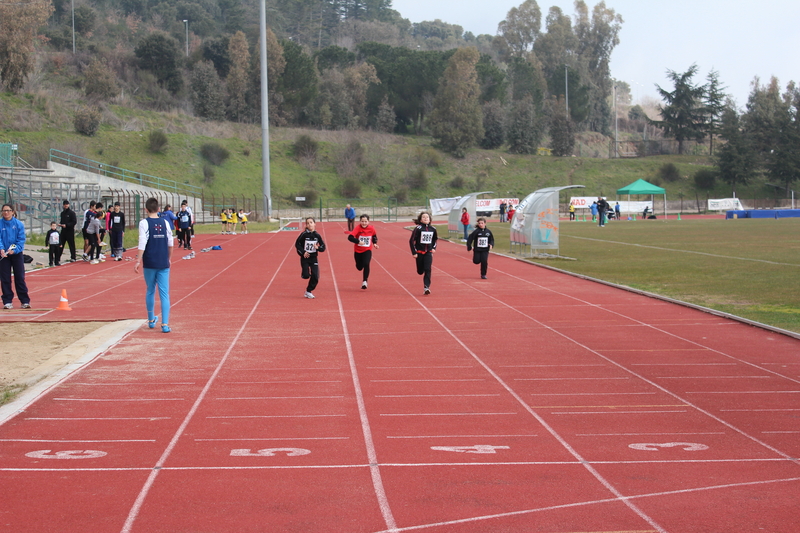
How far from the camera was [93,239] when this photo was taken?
23.8 meters

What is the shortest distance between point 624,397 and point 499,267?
49.2 feet

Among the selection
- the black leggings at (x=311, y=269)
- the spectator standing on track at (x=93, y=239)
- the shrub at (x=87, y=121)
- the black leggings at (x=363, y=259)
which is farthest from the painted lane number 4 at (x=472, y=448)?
the shrub at (x=87, y=121)

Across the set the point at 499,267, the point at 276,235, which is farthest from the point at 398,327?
the point at 276,235

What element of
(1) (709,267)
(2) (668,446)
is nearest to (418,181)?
(1) (709,267)

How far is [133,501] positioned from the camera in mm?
4941

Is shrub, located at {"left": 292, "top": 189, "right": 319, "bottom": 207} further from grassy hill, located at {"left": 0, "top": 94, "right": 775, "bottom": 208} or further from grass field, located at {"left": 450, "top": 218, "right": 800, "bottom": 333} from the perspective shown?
grass field, located at {"left": 450, "top": 218, "right": 800, "bottom": 333}

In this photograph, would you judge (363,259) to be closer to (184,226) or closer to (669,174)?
(184,226)

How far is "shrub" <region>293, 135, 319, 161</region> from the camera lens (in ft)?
269

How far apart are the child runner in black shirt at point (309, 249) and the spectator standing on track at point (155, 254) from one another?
4109 mm

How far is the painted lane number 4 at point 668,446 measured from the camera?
6.05 m

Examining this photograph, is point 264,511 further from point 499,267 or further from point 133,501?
point 499,267

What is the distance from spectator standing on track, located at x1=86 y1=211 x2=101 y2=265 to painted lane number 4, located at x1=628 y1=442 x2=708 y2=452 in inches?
826

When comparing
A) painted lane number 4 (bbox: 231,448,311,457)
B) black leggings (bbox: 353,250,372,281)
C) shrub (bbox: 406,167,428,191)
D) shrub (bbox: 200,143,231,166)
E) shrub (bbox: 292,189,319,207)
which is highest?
shrub (bbox: 200,143,231,166)

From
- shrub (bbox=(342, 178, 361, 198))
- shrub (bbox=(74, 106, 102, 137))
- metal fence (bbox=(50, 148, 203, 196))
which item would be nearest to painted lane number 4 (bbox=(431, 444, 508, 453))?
metal fence (bbox=(50, 148, 203, 196))
